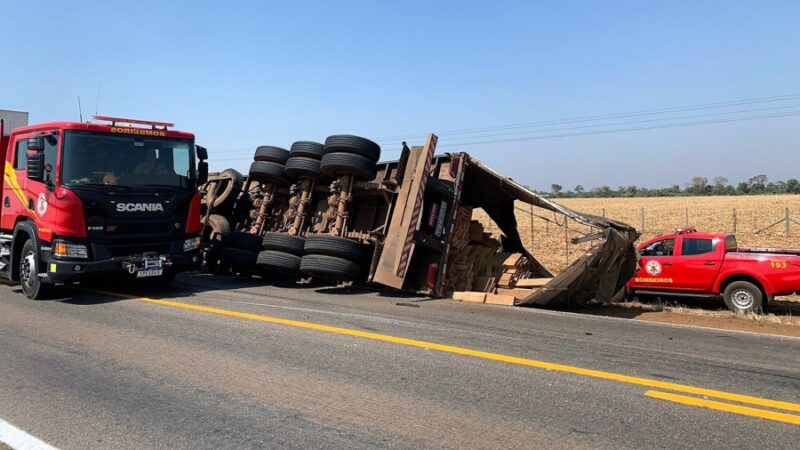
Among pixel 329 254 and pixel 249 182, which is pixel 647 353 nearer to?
pixel 329 254

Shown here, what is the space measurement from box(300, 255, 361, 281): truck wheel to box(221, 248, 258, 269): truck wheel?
83.5 inches

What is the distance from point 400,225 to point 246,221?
5.12 m

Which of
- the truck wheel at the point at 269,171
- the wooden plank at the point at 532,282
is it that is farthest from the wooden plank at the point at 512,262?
the truck wheel at the point at 269,171

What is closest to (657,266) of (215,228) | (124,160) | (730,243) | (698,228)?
(730,243)

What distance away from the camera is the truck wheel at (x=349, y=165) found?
34.9ft

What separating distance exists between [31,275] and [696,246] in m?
12.8

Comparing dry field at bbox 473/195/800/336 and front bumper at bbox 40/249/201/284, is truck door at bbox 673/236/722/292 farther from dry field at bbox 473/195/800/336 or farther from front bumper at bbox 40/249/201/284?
front bumper at bbox 40/249/201/284

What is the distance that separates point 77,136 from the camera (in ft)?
29.2

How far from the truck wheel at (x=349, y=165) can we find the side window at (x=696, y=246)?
22.8ft

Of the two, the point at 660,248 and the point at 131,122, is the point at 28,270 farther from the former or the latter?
the point at 660,248

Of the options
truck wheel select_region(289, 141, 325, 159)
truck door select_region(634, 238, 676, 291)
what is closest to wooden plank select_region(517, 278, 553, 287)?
truck door select_region(634, 238, 676, 291)

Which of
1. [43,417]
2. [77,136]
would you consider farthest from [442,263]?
[43,417]

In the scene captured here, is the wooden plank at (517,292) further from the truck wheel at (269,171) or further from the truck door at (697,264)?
the truck wheel at (269,171)

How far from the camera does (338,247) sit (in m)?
10.3
